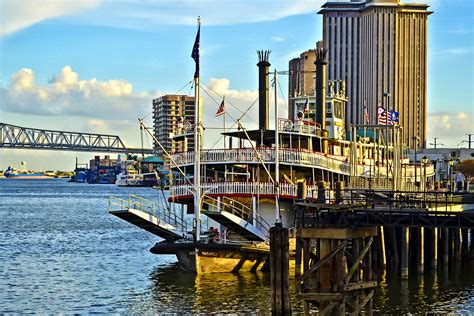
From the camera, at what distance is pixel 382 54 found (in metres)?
191

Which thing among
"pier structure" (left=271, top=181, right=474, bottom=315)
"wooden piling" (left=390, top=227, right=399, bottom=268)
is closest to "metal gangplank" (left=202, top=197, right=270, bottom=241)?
"pier structure" (left=271, top=181, right=474, bottom=315)

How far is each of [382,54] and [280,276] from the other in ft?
536

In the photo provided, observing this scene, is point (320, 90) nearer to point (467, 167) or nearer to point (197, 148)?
point (197, 148)

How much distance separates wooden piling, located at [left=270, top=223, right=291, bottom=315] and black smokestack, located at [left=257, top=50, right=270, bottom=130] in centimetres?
2470

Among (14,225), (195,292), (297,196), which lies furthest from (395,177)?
(14,225)

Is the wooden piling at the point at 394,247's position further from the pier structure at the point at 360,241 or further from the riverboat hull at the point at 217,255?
the riverboat hull at the point at 217,255

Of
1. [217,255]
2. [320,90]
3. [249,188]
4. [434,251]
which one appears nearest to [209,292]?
[217,255]

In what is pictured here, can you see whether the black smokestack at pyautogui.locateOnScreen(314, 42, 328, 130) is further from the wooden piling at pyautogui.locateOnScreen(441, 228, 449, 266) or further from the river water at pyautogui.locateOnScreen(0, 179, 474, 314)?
the river water at pyautogui.locateOnScreen(0, 179, 474, 314)

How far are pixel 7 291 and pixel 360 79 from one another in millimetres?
156212

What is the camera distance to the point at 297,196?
1813 inches

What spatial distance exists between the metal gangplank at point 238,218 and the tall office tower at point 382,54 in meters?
144

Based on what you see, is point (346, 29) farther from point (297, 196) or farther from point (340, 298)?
point (340, 298)

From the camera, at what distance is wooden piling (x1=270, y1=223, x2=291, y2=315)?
32.6 m

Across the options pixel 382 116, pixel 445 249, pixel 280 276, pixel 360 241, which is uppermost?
pixel 382 116
